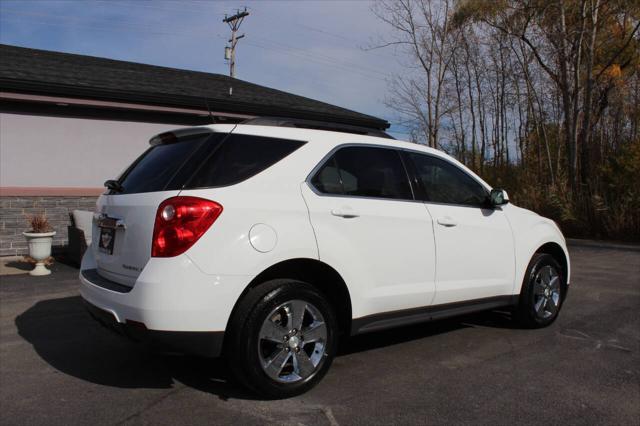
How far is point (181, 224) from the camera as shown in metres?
3.20

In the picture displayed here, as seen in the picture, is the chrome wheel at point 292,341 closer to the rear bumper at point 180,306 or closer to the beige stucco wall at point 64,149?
the rear bumper at point 180,306

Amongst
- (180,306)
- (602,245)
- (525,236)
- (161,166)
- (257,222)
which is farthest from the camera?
(602,245)

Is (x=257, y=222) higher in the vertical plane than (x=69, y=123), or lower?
lower

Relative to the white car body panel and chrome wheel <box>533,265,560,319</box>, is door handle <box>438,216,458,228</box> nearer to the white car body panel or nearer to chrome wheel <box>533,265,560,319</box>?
the white car body panel

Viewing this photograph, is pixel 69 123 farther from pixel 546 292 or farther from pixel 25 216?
pixel 546 292

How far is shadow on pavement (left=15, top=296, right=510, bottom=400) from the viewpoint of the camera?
388 cm

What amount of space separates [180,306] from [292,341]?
803 millimetres

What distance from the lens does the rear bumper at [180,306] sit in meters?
3.12

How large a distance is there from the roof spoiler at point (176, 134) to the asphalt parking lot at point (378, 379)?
173 centimetres

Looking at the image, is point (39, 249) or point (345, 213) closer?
point (345, 213)

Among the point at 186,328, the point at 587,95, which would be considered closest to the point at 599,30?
the point at 587,95

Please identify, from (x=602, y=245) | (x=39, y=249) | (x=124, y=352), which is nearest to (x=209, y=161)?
(x=124, y=352)

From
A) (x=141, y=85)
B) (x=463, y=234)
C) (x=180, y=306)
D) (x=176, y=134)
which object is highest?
(x=141, y=85)

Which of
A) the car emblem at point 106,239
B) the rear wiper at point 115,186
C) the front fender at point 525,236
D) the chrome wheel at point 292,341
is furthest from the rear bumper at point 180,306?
the front fender at point 525,236
